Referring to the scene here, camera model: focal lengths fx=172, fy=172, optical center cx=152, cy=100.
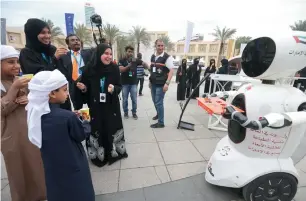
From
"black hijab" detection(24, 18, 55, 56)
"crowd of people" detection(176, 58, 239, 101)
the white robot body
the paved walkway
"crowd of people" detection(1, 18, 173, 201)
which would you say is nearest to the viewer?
"crowd of people" detection(1, 18, 173, 201)

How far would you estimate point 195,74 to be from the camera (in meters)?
6.82

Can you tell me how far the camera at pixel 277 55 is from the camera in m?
1.58

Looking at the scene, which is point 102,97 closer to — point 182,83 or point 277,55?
point 277,55

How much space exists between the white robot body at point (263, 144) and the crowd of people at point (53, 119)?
1.45m

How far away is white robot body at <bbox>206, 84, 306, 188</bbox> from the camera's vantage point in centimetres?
165

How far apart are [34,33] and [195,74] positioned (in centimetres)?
573

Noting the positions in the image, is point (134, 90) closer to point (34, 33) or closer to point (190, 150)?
point (190, 150)

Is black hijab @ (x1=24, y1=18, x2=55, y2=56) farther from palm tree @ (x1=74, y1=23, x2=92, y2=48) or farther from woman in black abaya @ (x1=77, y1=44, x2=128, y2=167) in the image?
palm tree @ (x1=74, y1=23, x2=92, y2=48)

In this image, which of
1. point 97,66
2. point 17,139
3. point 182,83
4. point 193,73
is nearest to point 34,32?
point 97,66

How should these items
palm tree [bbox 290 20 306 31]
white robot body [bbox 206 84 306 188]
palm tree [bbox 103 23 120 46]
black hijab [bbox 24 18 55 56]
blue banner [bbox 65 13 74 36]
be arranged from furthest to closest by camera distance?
1. palm tree [bbox 103 23 120 46]
2. palm tree [bbox 290 20 306 31]
3. blue banner [bbox 65 13 74 36]
4. black hijab [bbox 24 18 55 56]
5. white robot body [bbox 206 84 306 188]

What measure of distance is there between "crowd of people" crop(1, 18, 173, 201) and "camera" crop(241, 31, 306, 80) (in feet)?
5.47

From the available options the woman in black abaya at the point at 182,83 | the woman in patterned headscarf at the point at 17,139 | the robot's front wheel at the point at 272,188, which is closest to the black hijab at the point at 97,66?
the woman in patterned headscarf at the point at 17,139

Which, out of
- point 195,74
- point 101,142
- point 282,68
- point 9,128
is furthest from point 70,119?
point 195,74

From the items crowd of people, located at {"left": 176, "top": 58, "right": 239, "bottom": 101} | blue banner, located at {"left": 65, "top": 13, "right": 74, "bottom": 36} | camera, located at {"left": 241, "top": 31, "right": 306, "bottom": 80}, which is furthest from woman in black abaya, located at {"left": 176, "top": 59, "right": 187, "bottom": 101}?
camera, located at {"left": 241, "top": 31, "right": 306, "bottom": 80}
